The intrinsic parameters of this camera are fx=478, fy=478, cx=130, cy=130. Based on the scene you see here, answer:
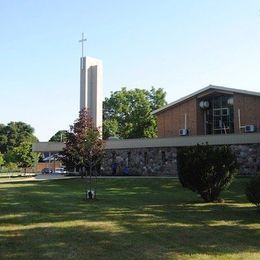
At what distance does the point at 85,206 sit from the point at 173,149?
76.7 feet

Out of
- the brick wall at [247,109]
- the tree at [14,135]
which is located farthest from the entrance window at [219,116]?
the tree at [14,135]

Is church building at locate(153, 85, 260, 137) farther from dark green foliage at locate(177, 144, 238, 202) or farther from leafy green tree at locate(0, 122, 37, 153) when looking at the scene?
leafy green tree at locate(0, 122, 37, 153)

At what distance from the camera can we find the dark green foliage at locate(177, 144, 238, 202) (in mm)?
19375

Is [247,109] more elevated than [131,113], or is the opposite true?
[131,113]

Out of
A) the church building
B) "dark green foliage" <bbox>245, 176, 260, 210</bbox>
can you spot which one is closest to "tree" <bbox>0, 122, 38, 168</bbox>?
the church building

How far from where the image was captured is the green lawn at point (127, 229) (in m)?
9.55

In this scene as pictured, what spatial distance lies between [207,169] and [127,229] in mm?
7869

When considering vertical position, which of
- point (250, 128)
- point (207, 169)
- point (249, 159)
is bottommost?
point (207, 169)

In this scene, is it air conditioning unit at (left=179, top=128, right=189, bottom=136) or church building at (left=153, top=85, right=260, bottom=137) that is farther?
air conditioning unit at (left=179, top=128, right=189, bottom=136)

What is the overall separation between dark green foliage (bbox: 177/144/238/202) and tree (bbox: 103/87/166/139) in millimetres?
45920

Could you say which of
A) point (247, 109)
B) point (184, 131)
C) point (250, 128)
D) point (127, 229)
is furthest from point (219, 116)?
point (127, 229)

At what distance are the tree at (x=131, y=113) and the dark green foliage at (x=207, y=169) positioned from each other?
4592 centimetres

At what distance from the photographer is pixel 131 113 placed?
69438mm

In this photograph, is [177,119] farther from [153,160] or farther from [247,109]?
[153,160]
